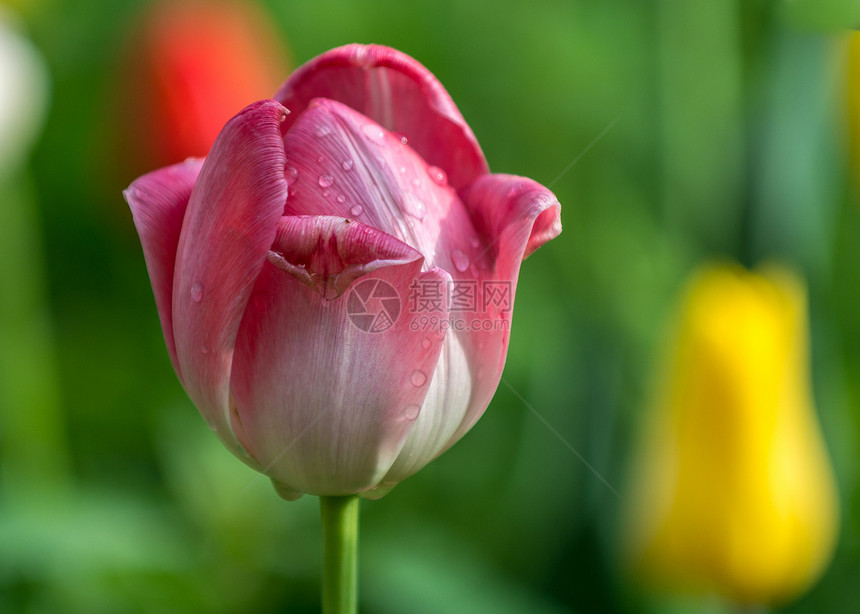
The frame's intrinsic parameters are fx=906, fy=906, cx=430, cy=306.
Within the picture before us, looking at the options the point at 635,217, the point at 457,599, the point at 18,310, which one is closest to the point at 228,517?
the point at 457,599

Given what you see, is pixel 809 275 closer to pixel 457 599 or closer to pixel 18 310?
pixel 457 599

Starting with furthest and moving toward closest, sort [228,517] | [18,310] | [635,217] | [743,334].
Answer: [635,217] → [18,310] → [228,517] → [743,334]

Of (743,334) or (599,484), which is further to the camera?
(599,484)

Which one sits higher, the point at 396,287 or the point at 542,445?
the point at 396,287

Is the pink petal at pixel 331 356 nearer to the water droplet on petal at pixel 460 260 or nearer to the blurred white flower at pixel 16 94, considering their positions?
the water droplet on petal at pixel 460 260

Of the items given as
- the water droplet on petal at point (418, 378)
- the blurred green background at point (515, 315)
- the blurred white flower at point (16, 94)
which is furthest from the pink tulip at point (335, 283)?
the blurred white flower at point (16, 94)

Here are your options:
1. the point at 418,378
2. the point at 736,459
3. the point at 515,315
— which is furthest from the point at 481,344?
the point at 515,315

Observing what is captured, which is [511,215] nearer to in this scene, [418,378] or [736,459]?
[418,378]
